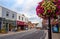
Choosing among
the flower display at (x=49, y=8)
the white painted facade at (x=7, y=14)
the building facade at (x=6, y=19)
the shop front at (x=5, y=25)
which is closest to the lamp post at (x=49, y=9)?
the flower display at (x=49, y=8)

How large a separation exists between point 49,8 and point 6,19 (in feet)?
193

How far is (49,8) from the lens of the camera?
23.3ft

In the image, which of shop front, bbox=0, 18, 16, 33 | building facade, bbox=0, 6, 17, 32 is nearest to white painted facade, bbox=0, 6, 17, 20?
building facade, bbox=0, 6, 17, 32

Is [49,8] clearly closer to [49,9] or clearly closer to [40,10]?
[49,9]

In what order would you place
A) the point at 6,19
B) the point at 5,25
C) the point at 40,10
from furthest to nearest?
the point at 6,19 → the point at 5,25 → the point at 40,10

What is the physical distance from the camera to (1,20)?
199 feet

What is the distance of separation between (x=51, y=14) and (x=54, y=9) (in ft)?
0.85

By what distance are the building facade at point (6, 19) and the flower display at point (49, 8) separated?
51.5 metres

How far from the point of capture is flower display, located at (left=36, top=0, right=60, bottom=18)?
7.08 meters

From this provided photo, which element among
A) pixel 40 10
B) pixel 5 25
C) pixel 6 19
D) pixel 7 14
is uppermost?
pixel 7 14

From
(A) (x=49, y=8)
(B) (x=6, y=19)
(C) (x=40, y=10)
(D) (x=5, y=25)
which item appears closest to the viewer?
(A) (x=49, y=8)

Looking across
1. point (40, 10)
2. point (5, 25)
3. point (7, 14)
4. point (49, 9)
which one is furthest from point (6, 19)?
point (49, 9)

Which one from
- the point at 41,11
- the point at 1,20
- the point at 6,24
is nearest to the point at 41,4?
the point at 41,11

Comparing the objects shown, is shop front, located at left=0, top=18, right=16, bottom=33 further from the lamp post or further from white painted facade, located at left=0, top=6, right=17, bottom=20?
the lamp post
